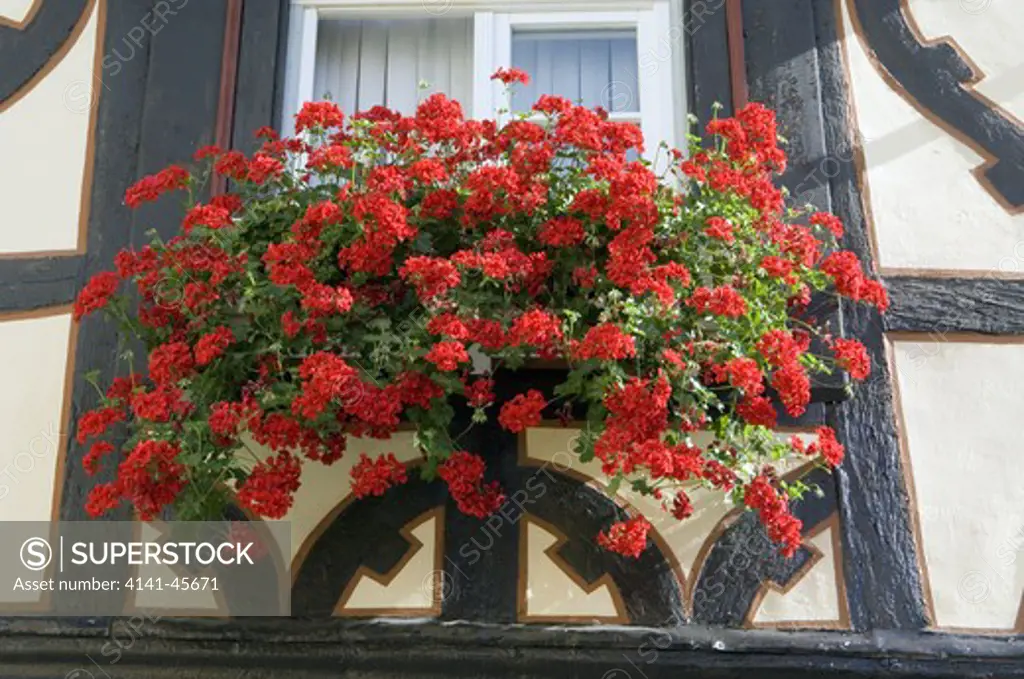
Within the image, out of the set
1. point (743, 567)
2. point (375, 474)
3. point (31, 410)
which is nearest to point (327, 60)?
point (31, 410)

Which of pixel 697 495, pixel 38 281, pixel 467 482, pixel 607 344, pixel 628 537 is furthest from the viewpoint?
pixel 38 281

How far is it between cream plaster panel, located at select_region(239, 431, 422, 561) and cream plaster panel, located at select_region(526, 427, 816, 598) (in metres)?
0.37

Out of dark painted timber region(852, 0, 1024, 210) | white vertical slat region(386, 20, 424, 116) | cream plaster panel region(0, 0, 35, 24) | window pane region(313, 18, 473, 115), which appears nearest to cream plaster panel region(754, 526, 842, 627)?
dark painted timber region(852, 0, 1024, 210)

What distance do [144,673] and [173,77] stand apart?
75.2 inches

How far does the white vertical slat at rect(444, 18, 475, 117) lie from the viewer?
189 inches

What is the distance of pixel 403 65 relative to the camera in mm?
4867

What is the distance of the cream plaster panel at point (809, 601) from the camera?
394 cm

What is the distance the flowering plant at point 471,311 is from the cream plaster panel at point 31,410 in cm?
30

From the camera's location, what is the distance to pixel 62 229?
4.49 metres

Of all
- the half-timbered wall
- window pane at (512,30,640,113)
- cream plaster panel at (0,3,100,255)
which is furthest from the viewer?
window pane at (512,30,640,113)

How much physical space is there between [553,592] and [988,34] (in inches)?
91.2

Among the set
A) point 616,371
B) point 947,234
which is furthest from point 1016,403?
point 616,371

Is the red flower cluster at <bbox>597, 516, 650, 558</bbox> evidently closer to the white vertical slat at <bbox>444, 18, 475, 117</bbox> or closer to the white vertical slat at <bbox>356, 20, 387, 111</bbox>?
the white vertical slat at <bbox>444, 18, 475, 117</bbox>

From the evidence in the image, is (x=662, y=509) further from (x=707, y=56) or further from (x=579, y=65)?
(x=579, y=65)
